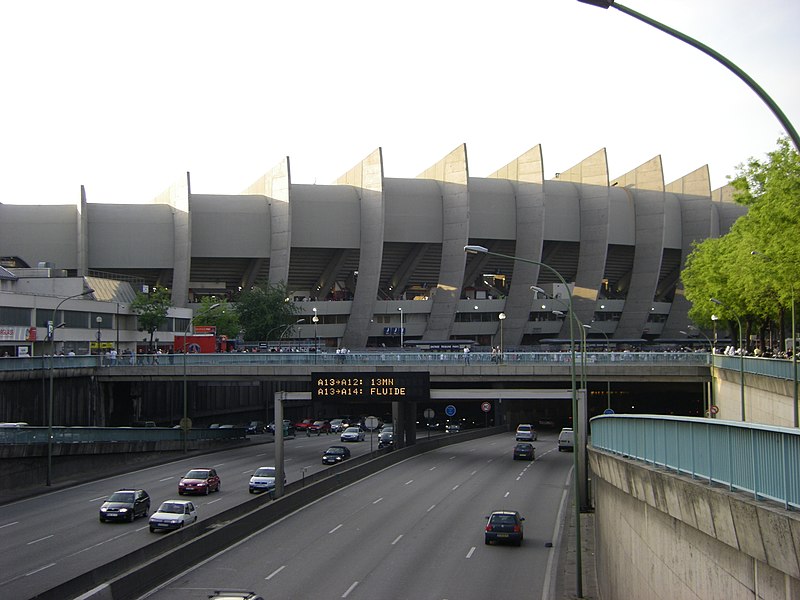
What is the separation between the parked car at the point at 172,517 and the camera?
1305 inches

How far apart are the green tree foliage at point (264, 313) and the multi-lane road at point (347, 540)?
4484 cm

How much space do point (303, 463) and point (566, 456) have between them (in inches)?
782

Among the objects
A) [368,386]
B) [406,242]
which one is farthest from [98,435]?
[406,242]

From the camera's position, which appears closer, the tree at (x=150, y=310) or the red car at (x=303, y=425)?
the tree at (x=150, y=310)

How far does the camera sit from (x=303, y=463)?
6000 cm

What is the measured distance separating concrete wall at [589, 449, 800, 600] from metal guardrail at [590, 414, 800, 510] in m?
0.28

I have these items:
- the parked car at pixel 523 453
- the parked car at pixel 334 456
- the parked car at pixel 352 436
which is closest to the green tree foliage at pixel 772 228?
the parked car at pixel 523 453

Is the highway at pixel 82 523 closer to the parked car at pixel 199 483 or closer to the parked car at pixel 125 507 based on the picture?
the parked car at pixel 125 507

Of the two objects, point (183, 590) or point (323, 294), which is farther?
point (323, 294)

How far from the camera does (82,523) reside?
1412 inches

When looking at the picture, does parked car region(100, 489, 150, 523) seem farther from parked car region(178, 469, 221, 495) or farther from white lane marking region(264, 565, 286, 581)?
white lane marking region(264, 565, 286, 581)

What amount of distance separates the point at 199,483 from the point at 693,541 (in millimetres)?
34787

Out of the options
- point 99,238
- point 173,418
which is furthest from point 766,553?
point 99,238

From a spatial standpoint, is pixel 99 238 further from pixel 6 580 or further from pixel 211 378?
pixel 6 580
